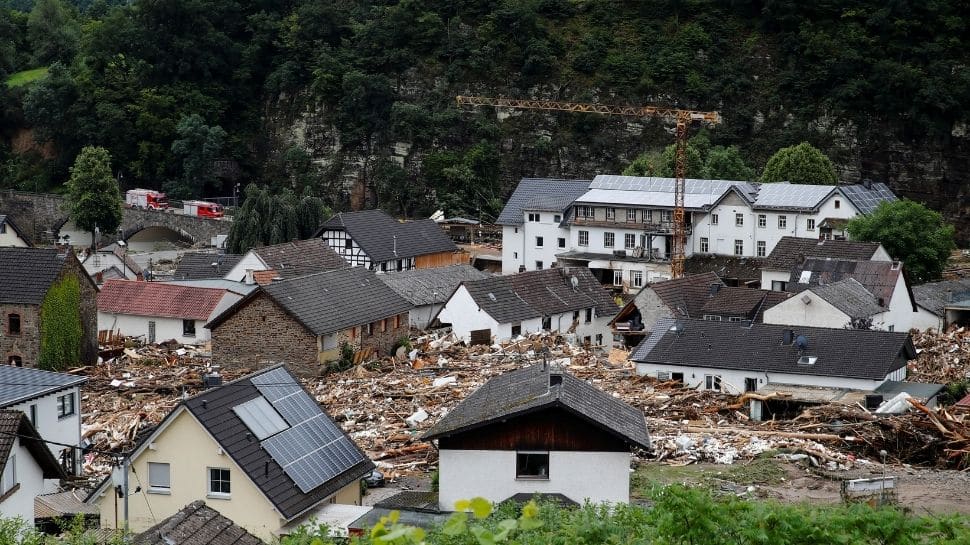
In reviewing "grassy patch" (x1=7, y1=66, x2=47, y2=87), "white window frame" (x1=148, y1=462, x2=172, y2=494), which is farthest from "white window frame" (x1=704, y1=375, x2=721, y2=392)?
"grassy patch" (x1=7, y1=66, x2=47, y2=87)

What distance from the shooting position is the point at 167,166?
297 feet

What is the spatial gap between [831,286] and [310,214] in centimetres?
3019

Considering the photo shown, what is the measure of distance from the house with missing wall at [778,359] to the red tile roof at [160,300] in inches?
577

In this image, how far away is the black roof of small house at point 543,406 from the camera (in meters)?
22.9

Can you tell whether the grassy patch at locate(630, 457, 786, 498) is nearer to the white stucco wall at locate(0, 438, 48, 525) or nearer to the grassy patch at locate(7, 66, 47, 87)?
the white stucco wall at locate(0, 438, 48, 525)

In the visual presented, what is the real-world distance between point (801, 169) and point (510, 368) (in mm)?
32848

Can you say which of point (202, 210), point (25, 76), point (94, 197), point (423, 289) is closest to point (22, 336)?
point (423, 289)

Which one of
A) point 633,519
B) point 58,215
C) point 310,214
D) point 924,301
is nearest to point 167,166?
point 58,215

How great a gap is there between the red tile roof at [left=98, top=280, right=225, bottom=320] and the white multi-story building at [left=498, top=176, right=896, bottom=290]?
69.2 feet

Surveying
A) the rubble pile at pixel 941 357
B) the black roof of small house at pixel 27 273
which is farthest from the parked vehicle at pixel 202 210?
the rubble pile at pixel 941 357

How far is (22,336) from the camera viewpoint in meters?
41.8

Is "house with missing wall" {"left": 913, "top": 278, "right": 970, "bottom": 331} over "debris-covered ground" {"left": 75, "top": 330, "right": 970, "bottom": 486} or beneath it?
Answer: over

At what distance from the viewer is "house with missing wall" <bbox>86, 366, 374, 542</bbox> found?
72.5ft

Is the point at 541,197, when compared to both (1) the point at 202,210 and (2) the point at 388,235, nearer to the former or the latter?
(2) the point at 388,235
